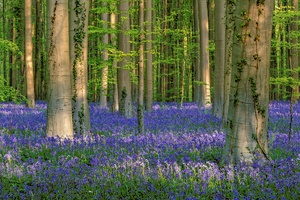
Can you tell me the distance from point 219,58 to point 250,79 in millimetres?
9341

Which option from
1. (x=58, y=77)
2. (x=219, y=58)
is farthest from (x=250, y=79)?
(x=219, y=58)

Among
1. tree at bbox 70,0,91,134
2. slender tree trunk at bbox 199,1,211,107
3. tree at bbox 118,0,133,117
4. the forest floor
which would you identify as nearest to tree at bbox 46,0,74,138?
the forest floor

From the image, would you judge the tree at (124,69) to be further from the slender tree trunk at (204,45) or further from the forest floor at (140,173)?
the forest floor at (140,173)

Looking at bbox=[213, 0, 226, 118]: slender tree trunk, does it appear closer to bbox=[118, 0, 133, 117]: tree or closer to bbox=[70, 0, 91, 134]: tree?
bbox=[118, 0, 133, 117]: tree

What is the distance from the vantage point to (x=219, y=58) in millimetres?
15672

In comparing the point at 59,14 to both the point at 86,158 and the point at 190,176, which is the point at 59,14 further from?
the point at 190,176

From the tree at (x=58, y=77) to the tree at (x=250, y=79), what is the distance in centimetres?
464

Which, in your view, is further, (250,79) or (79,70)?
(79,70)

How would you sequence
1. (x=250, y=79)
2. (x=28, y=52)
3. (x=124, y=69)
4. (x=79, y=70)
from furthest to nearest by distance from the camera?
(x=28, y=52), (x=124, y=69), (x=79, y=70), (x=250, y=79)

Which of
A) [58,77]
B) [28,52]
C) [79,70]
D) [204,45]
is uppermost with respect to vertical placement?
[204,45]

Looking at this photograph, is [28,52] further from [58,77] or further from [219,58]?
[58,77]

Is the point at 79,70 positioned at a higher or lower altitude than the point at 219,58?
lower

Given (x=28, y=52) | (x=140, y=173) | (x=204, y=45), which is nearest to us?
(x=140, y=173)

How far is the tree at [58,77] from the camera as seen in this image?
9891 millimetres
